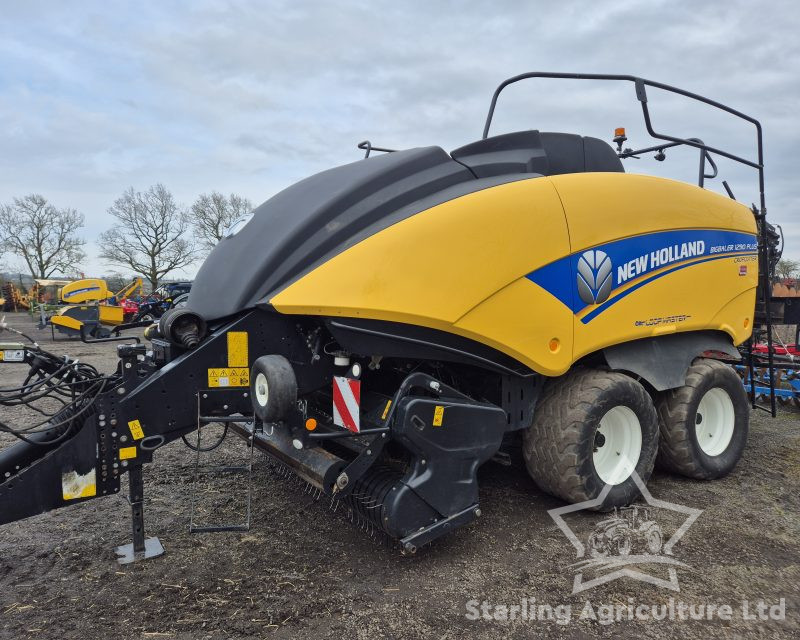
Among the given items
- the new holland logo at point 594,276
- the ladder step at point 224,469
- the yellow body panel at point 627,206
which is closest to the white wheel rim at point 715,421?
the yellow body panel at point 627,206

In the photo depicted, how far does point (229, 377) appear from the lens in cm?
288

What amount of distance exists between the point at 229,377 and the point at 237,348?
155 mm

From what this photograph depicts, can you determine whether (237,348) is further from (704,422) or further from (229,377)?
(704,422)

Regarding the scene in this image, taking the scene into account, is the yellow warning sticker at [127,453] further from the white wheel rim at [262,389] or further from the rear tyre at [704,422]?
the rear tyre at [704,422]

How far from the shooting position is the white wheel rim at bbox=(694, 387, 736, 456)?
4262 millimetres

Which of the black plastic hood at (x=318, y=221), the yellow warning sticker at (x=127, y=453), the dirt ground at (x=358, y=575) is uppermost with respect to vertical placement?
the black plastic hood at (x=318, y=221)

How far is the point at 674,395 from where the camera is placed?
13.0 feet

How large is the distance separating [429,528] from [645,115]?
295 cm

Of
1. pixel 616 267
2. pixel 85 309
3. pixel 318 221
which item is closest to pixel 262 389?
pixel 318 221

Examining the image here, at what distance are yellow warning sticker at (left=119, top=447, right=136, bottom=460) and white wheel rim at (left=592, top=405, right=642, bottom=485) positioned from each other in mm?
2650

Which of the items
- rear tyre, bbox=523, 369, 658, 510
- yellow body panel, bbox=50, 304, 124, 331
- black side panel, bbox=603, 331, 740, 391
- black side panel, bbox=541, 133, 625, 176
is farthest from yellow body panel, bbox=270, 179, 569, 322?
yellow body panel, bbox=50, 304, 124, 331

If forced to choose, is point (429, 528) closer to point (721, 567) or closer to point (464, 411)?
point (464, 411)

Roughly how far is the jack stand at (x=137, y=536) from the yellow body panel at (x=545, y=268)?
3.80 ft

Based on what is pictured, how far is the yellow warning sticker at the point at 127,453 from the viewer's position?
275cm
